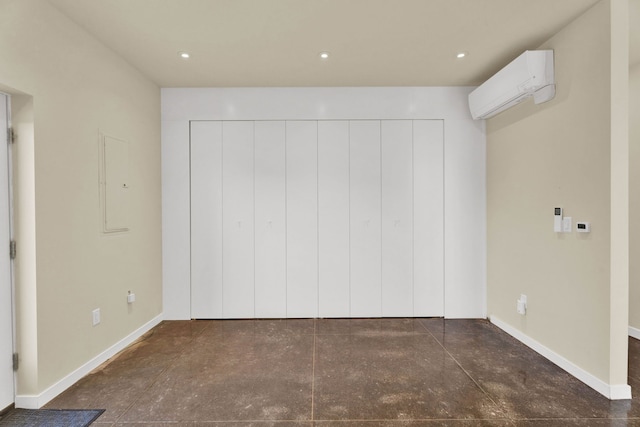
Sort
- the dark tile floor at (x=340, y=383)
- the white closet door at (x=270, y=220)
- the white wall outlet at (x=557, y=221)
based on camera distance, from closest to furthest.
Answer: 1. the dark tile floor at (x=340, y=383)
2. the white wall outlet at (x=557, y=221)
3. the white closet door at (x=270, y=220)

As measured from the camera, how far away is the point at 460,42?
263 cm

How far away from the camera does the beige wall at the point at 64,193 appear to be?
1980 millimetres

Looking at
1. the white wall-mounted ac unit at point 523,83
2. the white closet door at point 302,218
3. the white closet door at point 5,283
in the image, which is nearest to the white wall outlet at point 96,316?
the white closet door at point 5,283

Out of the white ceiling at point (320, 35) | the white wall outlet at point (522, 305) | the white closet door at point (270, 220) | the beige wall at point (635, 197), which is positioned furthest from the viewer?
the white closet door at point (270, 220)

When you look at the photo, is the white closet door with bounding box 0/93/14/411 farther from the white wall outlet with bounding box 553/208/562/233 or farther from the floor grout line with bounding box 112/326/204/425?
the white wall outlet with bounding box 553/208/562/233

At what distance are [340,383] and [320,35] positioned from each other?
2.78 m

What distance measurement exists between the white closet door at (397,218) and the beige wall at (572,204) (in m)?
0.99

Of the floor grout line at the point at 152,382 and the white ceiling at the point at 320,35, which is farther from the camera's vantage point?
the white ceiling at the point at 320,35

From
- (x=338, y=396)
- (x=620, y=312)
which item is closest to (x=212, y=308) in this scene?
(x=338, y=396)

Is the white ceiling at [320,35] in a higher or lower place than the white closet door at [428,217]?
higher

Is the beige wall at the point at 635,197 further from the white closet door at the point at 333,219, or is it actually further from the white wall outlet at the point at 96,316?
the white wall outlet at the point at 96,316

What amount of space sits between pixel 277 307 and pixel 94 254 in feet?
→ 6.27

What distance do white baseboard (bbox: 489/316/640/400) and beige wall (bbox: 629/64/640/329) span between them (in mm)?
1198

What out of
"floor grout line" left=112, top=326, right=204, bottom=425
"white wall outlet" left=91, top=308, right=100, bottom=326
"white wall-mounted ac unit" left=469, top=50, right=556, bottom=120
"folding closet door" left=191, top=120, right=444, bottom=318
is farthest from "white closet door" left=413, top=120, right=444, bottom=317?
"white wall outlet" left=91, top=308, right=100, bottom=326
